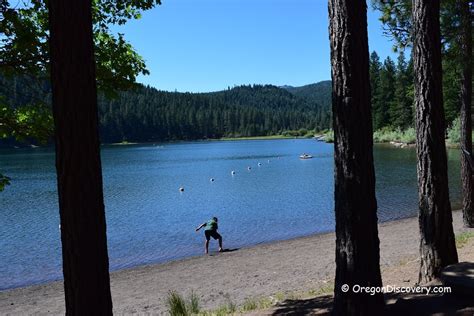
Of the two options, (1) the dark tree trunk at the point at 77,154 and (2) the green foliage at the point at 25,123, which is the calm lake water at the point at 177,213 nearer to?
(2) the green foliage at the point at 25,123

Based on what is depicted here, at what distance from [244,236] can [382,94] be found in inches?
3110

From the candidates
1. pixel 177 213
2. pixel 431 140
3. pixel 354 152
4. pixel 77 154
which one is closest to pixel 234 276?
pixel 431 140

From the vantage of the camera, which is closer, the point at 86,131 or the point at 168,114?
the point at 86,131

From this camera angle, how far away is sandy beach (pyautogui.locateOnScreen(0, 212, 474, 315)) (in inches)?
412

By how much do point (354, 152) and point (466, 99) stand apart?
9.67 m

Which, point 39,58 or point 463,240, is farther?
point 463,240

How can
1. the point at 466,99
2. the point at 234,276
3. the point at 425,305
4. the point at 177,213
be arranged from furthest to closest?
the point at 177,213 < the point at 234,276 < the point at 466,99 < the point at 425,305

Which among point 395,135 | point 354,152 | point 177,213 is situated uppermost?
A: point 354,152

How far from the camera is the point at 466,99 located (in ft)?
41.5

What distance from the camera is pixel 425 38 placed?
6.52 meters

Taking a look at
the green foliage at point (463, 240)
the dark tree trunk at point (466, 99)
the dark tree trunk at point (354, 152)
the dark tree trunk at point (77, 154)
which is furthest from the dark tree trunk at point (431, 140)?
the dark tree trunk at point (466, 99)

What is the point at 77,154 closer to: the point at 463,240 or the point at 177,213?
the point at 463,240

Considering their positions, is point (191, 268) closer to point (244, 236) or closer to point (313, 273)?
point (313, 273)

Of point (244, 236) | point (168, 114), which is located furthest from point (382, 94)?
point (168, 114)
